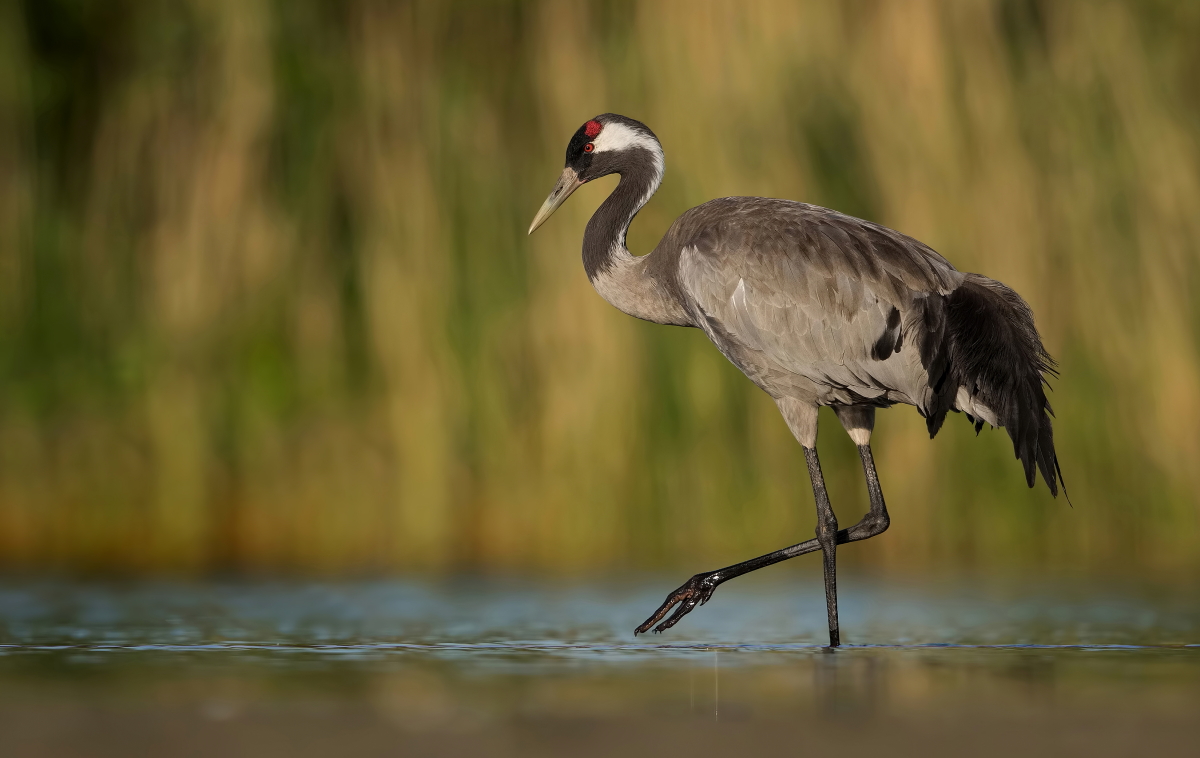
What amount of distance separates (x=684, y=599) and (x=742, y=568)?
13.5 inches

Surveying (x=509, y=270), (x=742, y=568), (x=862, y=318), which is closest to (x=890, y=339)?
(x=862, y=318)

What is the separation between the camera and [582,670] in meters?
4.33

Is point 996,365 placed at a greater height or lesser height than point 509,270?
lesser

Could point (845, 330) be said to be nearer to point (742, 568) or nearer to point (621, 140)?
point (742, 568)

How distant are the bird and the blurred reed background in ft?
5.87

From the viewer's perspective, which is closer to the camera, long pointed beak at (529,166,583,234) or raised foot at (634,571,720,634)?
raised foot at (634,571,720,634)

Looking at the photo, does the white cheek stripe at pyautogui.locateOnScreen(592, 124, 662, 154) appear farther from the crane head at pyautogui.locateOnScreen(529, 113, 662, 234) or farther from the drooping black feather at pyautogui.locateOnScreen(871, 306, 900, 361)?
the drooping black feather at pyautogui.locateOnScreen(871, 306, 900, 361)

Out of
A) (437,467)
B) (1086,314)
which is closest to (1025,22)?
(1086,314)

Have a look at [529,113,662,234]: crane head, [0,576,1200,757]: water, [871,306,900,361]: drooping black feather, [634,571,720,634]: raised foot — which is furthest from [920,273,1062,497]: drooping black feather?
[529,113,662,234]: crane head

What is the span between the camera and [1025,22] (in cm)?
865

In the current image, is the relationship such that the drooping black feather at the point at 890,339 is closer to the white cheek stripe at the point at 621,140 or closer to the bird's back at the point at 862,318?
the bird's back at the point at 862,318

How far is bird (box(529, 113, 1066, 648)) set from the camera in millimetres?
5562

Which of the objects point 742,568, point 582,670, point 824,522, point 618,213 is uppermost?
point 618,213

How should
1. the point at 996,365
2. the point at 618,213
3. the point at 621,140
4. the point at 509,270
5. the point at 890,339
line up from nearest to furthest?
the point at 996,365 < the point at 890,339 < the point at 618,213 < the point at 621,140 < the point at 509,270
